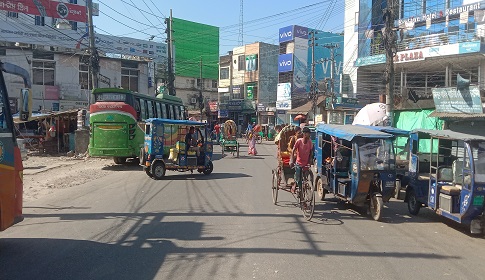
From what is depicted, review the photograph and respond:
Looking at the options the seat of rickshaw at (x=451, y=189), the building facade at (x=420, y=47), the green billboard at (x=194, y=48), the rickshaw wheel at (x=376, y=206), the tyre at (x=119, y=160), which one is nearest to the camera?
the seat of rickshaw at (x=451, y=189)

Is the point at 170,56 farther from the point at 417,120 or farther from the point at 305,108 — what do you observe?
the point at 417,120

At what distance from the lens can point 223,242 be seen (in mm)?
6590

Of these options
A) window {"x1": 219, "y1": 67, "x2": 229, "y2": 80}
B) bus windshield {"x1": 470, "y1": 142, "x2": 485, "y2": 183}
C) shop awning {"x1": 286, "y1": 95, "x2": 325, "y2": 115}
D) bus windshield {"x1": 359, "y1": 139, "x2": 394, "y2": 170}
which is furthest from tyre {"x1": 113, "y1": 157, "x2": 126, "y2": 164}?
window {"x1": 219, "y1": 67, "x2": 229, "y2": 80}

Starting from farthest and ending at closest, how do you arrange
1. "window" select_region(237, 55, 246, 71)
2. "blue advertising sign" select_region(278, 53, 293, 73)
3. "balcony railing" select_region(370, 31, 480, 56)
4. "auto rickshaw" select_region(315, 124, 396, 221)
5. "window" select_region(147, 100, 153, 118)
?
"window" select_region(237, 55, 246, 71)
"blue advertising sign" select_region(278, 53, 293, 73)
"balcony railing" select_region(370, 31, 480, 56)
"window" select_region(147, 100, 153, 118)
"auto rickshaw" select_region(315, 124, 396, 221)

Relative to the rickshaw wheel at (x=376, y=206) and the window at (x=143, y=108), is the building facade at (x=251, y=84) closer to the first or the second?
the window at (x=143, y=108)

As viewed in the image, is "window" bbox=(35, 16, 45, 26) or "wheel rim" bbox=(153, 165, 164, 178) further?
"window" bbox=(35, 16, 45, 26)

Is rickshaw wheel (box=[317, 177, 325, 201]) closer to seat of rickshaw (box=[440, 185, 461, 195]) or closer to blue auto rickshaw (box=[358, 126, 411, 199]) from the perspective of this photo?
blue auto rickshaw (box=[358, 126, 411, 199])

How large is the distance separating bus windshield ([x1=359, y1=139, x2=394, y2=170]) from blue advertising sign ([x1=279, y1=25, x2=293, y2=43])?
133ft

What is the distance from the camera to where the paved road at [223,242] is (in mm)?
5297

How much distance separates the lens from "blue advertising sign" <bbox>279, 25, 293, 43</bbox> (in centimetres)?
4832

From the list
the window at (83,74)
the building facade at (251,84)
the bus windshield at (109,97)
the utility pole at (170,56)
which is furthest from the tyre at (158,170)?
the building facade at (251,84)

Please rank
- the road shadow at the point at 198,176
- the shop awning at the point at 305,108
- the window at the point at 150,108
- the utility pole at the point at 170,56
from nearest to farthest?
the road shadow at the point at 198,176 → the window at the point at 150,108 → the utility pole at the point at 170,56 → the shop awning at the point at 305,108

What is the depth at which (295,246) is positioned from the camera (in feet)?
21.1

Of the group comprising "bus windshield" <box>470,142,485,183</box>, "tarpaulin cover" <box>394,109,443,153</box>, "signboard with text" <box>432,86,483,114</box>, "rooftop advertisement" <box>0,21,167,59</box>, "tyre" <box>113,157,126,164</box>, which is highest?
"rooftop advertisement" <box>0,21,167,59</box>
